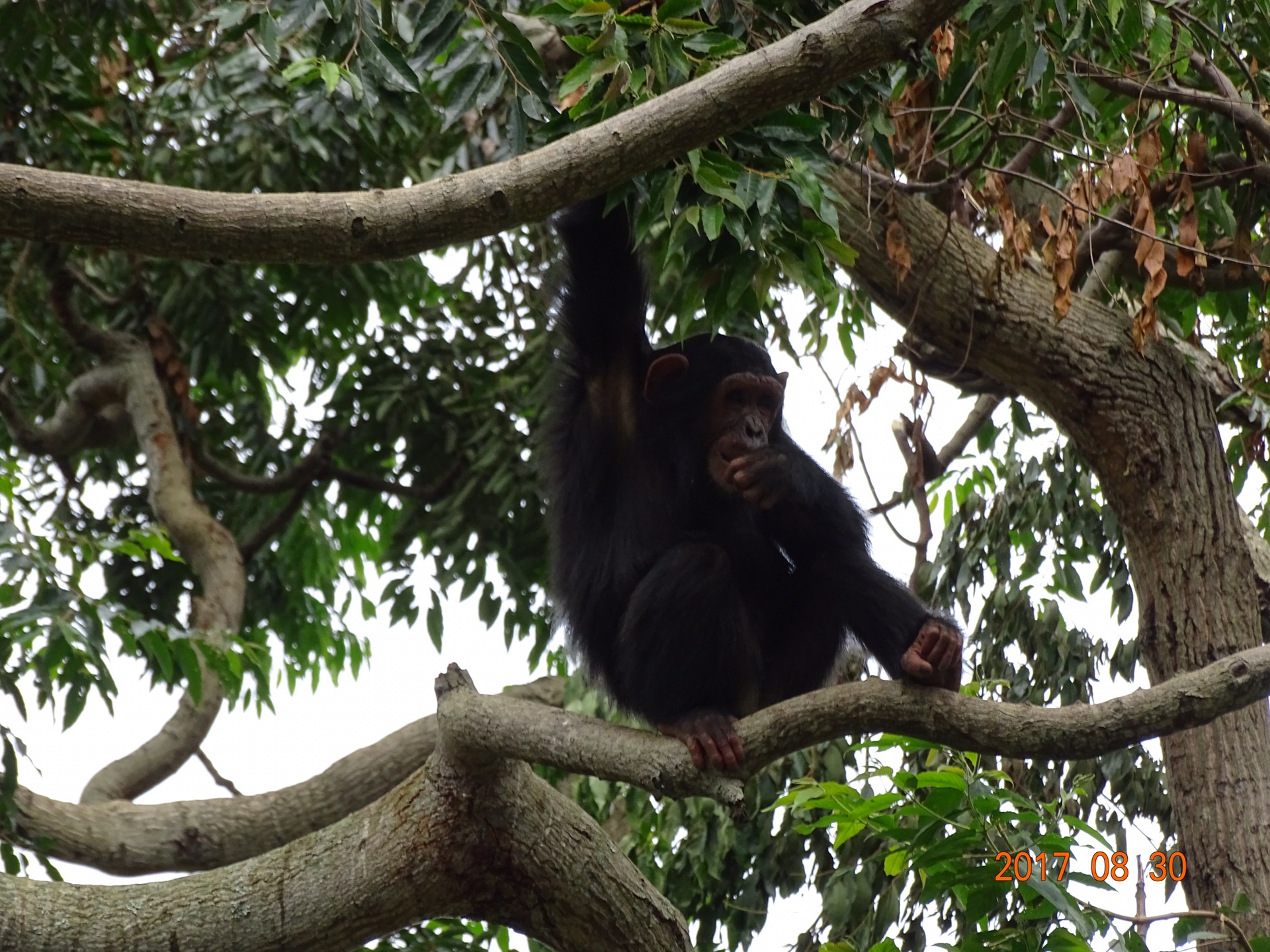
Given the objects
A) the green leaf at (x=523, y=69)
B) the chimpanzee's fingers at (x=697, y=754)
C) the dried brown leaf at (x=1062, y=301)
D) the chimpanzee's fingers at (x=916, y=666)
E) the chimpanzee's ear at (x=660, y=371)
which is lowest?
the chimpanzee's fingers at (x=697, y=754)

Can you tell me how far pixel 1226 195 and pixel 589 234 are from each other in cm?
319

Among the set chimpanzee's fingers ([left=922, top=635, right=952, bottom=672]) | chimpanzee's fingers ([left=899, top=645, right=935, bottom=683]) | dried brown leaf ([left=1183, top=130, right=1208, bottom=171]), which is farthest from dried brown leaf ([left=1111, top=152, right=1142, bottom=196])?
chimpanzee's fingers ([left=899, top=645, right=935, bottom=683])

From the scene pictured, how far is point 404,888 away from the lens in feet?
13.8

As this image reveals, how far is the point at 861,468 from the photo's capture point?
20.5 ft

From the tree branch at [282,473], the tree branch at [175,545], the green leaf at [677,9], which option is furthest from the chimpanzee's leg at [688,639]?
the tree branch at [282,473]

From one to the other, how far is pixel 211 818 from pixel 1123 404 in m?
4.30

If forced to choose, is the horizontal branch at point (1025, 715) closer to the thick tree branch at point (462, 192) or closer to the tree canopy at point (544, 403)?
the tree canopy at point (544, 403)

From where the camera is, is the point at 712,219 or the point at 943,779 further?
the point at 943,779

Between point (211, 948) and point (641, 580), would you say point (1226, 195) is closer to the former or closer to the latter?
point (641, 580)

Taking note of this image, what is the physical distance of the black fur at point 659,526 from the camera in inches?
177

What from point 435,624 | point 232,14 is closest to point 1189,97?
point 232,14

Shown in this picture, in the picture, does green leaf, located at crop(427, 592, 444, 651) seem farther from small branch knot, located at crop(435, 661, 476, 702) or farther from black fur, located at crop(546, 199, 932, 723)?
small branch knot, located at crop(435, 661, 476, 702)

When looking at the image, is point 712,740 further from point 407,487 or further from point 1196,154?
point 407,487

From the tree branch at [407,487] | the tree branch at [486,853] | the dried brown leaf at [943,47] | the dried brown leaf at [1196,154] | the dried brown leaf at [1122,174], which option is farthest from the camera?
the tree branch at [407,487]
